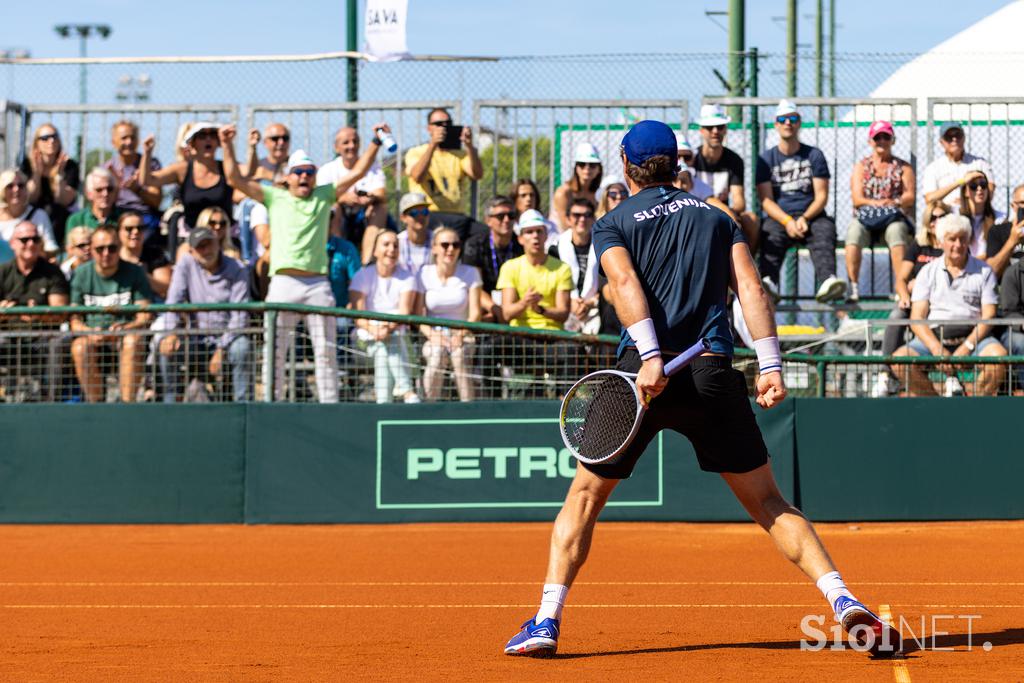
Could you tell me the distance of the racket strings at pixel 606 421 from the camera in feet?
19.2

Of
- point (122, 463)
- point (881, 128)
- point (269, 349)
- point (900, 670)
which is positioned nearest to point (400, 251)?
point (269, 349)

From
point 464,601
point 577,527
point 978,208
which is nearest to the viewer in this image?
point 577,527

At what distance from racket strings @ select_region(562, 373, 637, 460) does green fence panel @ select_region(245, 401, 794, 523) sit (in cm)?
555

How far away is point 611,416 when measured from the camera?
5898 mm

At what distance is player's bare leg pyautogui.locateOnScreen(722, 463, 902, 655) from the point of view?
566 cm

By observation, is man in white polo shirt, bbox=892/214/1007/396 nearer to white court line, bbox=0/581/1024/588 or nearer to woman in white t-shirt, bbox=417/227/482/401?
woman in white t-shirt, bbox=417/227/482/401

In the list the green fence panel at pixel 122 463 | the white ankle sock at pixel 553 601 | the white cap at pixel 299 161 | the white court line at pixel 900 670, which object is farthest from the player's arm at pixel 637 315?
the white cap at pixel 299 161

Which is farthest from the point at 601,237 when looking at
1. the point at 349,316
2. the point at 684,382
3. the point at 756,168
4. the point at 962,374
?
the point at 756,168

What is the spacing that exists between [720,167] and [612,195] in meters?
1.27

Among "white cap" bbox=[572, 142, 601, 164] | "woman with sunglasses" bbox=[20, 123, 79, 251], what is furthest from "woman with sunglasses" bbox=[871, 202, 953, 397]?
"woman with sunglasses" bbox=[20, 123, 79, 251]

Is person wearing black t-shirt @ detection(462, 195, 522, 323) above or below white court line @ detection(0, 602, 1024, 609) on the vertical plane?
above

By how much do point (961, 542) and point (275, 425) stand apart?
5.32 metres

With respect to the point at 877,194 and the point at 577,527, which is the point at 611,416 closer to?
the point at 577,527

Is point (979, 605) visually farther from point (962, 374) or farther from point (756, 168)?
point (756, 168)
